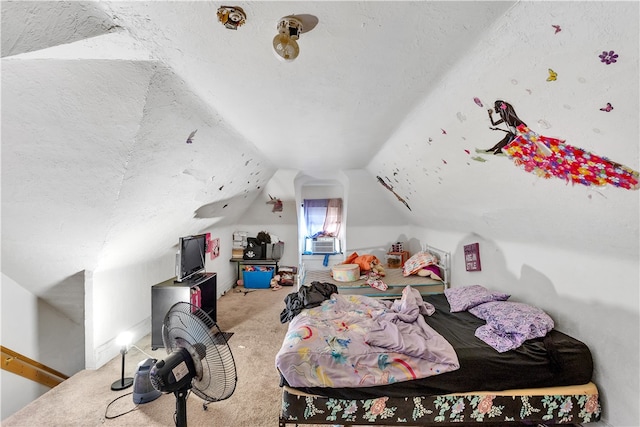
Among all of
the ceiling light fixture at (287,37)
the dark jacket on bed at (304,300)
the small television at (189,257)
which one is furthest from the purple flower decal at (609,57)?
the small television at (189,257)

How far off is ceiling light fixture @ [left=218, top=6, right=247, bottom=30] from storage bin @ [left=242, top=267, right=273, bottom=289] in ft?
16.0

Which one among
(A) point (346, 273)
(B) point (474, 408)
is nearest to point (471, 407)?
(B) point (474, 408)

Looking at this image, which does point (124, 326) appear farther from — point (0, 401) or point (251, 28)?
point (251, 28)

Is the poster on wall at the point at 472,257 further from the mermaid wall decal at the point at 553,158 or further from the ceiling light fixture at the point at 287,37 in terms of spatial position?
the ceiling light fixture at the point at 287,37

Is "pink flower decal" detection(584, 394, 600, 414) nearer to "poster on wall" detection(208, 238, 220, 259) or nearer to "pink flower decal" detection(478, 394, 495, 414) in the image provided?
"pink flower decal" detection(478, 394, 495, 414)

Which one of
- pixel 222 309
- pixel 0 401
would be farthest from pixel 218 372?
pixel 222 309

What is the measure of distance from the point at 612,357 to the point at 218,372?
7.69 ft

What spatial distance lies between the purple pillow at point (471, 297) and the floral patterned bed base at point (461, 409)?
868 mm

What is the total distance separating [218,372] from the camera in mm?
1265

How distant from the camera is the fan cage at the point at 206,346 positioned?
4.05 ft

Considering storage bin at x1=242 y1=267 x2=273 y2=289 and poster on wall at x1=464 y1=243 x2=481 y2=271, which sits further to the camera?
storage bin at x1=242 y1=267 x2=273 y2=289

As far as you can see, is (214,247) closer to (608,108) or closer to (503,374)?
(503,374)

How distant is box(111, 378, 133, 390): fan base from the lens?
2467 millimetres

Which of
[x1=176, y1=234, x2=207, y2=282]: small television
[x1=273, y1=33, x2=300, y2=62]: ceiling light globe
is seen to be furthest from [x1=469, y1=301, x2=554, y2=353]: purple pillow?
[x1=176, y1=234, x2=207, y2=282]: small television
